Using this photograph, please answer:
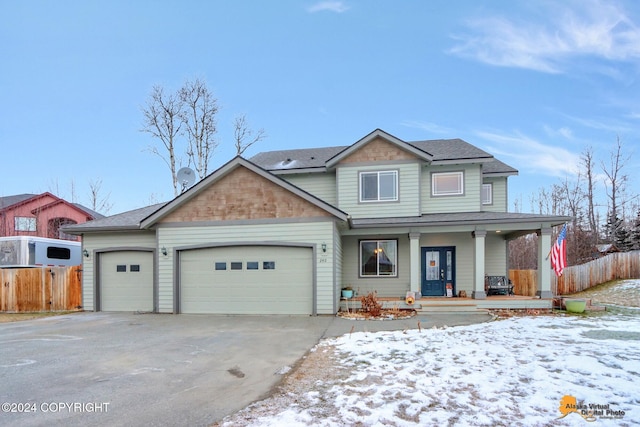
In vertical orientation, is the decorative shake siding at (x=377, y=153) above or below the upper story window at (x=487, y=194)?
above

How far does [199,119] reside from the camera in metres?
25.6

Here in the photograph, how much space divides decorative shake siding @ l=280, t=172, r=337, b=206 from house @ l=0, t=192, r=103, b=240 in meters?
22.9

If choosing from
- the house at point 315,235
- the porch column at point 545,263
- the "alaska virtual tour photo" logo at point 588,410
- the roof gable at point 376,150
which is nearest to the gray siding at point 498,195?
the house at point 315,235

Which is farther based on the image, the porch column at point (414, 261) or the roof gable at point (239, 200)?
the porch column at point (414, 261)

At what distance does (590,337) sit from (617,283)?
553 inches

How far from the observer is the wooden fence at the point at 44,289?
44.8 feet

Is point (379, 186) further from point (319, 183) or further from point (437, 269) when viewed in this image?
point (437, 269)

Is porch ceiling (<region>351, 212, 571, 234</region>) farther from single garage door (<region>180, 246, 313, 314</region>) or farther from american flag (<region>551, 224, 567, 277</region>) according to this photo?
single garage door (<region>180, 246, 313, 314</region>)

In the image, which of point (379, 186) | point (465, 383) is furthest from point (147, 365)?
point (379, 186)

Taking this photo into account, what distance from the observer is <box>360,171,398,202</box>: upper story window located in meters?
14.0

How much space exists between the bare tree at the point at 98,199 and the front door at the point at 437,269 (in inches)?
1198

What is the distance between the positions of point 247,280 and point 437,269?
758cm

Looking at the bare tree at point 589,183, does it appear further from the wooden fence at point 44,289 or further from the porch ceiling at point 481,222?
the wooden fence at point 44,289

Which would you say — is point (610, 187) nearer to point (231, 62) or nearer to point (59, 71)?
point (231, 62)
